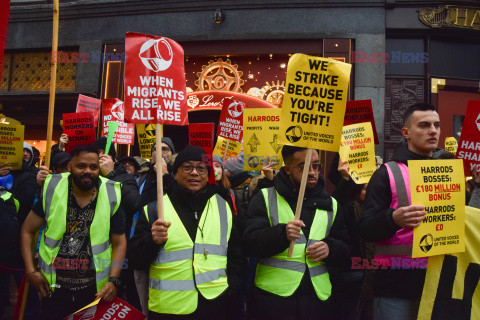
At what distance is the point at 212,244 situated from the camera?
9.69 ft

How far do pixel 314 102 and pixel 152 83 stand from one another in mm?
1272

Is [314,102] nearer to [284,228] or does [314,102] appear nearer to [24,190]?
[284,228]

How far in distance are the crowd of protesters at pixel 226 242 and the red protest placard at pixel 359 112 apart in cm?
105

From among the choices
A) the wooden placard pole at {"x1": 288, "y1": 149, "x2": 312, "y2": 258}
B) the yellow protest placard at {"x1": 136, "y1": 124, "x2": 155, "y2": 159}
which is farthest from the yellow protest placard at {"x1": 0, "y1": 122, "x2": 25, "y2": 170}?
the wooden placard pole at {"x1": 288, "y1": 149, "x2": 312, "y2": 258}

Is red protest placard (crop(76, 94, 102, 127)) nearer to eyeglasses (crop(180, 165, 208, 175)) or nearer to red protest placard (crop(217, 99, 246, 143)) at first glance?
red protest placard (crop(217, 99, 246, 143))

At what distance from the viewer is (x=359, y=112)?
4.61 m

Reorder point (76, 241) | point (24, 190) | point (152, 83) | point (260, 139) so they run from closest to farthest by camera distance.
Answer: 1. point (152, 83)
2. point (76, 241)
3. point (24, 190)
4. point (260, 139)

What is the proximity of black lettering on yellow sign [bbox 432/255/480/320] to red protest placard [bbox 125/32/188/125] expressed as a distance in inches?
87.5

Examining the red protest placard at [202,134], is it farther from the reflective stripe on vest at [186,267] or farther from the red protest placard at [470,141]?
the red protest placard at [470,141]

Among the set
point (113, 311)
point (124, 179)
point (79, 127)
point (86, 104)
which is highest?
point (86, 104)

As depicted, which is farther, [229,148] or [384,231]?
[229,148]

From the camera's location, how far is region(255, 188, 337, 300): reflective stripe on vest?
285cm

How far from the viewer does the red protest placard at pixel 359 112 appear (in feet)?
14.9

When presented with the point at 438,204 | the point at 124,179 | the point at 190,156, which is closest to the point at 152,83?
the point at 190,156
